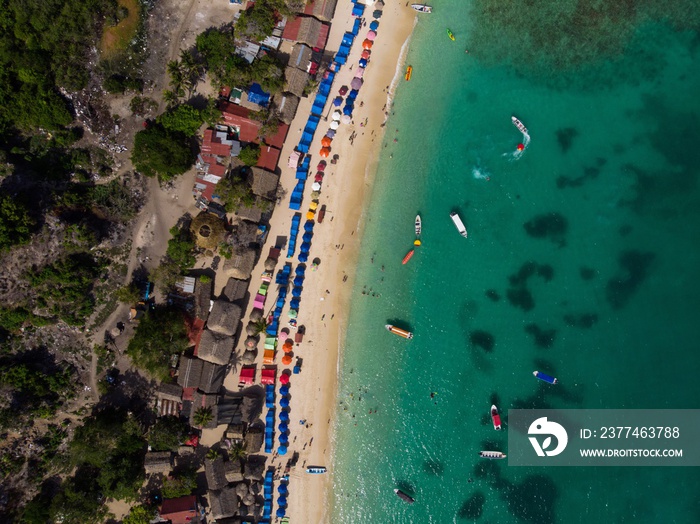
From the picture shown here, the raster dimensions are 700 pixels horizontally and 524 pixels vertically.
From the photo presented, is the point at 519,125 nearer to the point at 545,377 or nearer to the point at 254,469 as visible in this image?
the point at 545,377

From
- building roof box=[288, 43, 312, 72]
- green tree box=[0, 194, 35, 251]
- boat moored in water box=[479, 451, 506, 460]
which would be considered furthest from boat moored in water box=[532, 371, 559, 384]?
green tree box=[0, 194, 35, 251]

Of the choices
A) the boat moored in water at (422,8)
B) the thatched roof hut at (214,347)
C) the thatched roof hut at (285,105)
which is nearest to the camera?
the thatched roof hut at (214,347)

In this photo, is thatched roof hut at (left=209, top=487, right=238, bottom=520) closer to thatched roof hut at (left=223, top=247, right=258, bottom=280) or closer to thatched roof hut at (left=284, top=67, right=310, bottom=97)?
thatched roof hut at (left=223, top=247, right=258, bottom=280)

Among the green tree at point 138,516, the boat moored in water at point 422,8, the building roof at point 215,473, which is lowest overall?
the green tree at point 138,516

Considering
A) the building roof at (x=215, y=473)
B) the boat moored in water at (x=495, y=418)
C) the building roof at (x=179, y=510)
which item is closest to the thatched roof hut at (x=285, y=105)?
the building roof at (x=215, y=473)

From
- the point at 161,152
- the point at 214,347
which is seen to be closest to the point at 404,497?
the point at 214,347

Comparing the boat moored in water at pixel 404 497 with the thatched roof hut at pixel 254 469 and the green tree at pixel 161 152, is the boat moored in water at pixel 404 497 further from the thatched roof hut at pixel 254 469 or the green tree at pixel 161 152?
the green tree at pixel 161 152

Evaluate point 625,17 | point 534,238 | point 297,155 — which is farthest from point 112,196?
point 625,17
